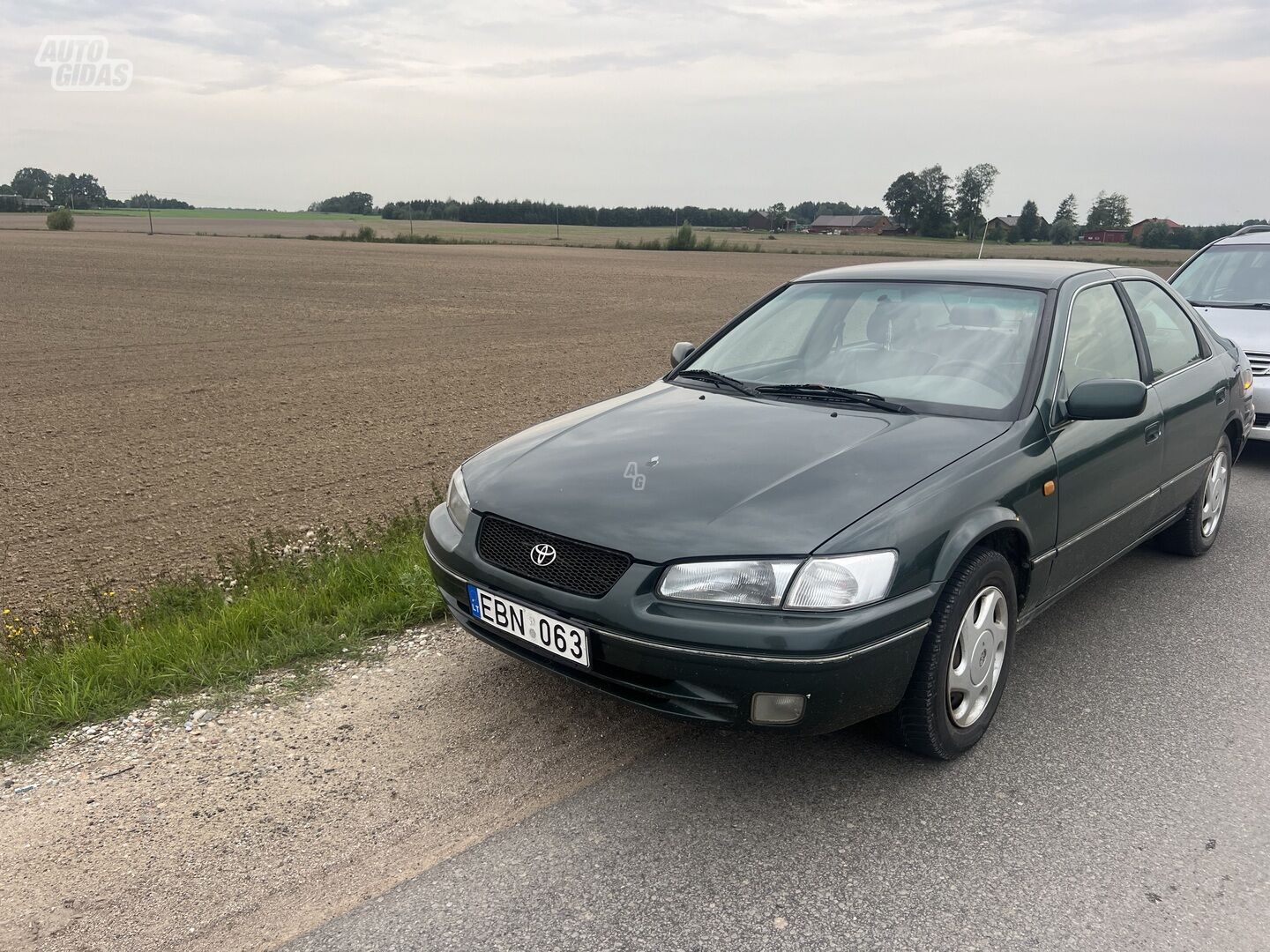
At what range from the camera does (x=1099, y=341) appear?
411 cm

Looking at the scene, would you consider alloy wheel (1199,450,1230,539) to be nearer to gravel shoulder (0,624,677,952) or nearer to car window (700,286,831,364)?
car window (700,286,831,364)

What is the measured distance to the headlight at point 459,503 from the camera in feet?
11.2

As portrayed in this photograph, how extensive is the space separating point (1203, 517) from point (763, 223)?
10731 centimetres

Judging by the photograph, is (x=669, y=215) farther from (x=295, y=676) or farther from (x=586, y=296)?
(x=295, y=676)

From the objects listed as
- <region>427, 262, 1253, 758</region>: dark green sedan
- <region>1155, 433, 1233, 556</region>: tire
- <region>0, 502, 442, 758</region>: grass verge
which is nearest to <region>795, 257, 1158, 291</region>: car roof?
<region>427, 262, 1253, 758</region>: dark green sedan

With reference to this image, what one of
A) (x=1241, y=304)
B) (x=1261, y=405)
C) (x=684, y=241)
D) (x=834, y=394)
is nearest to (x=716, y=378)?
(x=834, y=394)

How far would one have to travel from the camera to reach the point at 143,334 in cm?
1867

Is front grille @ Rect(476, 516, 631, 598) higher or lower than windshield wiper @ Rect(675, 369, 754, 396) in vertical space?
lower

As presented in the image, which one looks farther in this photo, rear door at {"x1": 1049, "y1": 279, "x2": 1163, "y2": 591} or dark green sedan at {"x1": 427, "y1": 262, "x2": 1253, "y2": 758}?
rear door at {"x1": 1049, "y1": 279, "x2": 1163, "y2": 591}

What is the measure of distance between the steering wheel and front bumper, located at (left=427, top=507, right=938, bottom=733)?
1.11 meters

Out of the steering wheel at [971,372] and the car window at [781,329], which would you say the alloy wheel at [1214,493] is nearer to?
the steering wheel at [971,372]

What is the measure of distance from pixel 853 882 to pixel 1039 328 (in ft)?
7.41

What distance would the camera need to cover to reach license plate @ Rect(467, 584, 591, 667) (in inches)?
Answer: 114

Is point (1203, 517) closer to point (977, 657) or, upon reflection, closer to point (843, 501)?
point (977, 657)
